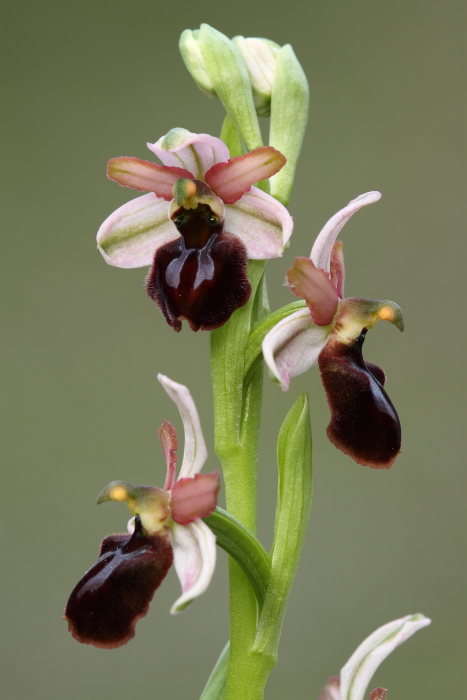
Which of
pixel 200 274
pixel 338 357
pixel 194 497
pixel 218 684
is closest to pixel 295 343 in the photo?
pixel 338 357

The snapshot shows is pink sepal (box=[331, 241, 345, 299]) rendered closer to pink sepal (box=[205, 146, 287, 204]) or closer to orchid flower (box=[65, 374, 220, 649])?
pink sepal (box=[205, 146, 287, 204])

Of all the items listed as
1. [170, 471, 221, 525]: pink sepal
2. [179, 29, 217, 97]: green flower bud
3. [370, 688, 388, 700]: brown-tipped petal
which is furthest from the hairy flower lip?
[370, 688, 388, 700]: brown-tipped petal

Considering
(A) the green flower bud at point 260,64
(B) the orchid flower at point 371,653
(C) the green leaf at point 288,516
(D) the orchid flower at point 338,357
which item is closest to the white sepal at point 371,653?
(B) the orchid flower at point 371,653

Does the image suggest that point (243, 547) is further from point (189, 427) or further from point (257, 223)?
point (257, 223)

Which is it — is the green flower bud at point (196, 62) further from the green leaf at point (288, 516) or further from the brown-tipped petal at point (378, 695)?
Answer: the brown-tipped petal at point (378, 695)

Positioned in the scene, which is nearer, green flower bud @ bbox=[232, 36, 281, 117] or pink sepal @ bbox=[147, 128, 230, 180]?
pink sepal @ bbox=[147, 128, 230, 180]

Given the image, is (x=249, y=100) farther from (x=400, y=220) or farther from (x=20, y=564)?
(x=400, y=220)
